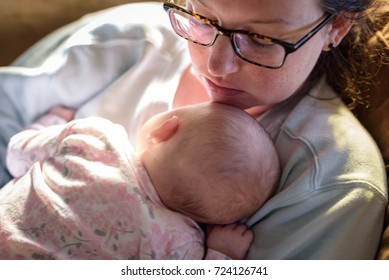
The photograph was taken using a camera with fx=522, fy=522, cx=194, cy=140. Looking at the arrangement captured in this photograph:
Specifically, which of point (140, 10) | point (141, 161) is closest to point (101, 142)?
point (141, 161)

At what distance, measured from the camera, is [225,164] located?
37.9 inches

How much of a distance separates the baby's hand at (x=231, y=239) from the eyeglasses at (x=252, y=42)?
0.32 metres

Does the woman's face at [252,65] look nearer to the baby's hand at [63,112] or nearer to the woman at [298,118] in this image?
the woman at [298,118]

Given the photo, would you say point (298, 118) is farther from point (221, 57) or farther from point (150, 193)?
point (150, 193)

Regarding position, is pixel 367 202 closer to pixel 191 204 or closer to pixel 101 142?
pixel 191 204

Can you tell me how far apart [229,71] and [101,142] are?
0.29m

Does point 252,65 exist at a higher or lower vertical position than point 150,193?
higher

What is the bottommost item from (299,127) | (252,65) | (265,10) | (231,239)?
(231,239)

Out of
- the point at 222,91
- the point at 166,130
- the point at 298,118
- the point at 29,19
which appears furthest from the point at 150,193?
the point at 29,19

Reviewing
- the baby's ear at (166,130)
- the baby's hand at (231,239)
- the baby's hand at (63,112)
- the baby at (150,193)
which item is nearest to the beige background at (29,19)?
the baby's hand at (63,112)

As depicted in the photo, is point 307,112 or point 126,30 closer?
point 307,112

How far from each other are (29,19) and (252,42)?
0.93m

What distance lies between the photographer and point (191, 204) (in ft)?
3.25

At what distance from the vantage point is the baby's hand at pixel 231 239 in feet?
3.31
